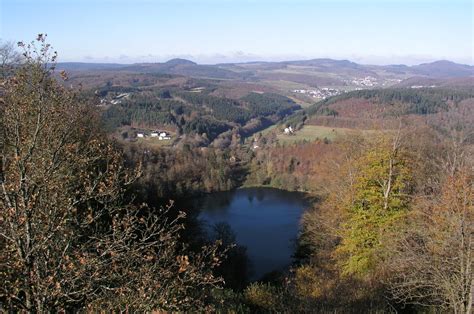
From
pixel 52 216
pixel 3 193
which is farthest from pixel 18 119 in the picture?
pixel 52 216

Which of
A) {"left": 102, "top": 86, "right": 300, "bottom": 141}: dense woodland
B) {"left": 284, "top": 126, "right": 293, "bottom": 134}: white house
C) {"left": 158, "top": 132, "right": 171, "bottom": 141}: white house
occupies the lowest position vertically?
{"left": 158, "top": 132, "right": 171, "bottom": 141}: white house

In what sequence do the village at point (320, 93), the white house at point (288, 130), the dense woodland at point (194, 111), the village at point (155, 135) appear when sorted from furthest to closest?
the village at point (320, 93) → the dense woodland at point (194, 111) → the white house at point (288, 130) → the village at point (155, 135)

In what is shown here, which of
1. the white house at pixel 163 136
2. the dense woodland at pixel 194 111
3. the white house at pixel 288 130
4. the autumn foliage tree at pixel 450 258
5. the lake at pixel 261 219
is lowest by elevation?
the lake at pixel 261 219

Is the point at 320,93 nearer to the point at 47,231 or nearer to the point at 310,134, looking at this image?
the point at 310,134

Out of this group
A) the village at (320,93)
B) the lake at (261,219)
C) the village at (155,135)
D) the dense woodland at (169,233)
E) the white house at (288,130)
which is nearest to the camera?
the dense woodland at (169,233)

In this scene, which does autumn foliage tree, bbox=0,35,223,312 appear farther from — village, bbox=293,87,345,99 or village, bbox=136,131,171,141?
village, bbox=293,87,345,99

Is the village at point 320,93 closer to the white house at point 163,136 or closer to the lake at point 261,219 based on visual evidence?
the white house at point 163,136

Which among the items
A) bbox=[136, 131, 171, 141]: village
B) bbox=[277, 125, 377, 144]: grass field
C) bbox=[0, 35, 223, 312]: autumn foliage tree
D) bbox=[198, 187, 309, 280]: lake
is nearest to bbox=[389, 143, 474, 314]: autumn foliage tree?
bbox=[0, 35, 223, 312]: autumn foliage tree

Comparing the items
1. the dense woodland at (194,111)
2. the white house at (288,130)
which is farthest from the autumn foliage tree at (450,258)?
the white house at (288,130)

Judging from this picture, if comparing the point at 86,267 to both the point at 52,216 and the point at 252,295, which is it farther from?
the point at 252,295

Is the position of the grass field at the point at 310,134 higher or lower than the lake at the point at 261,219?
higher
